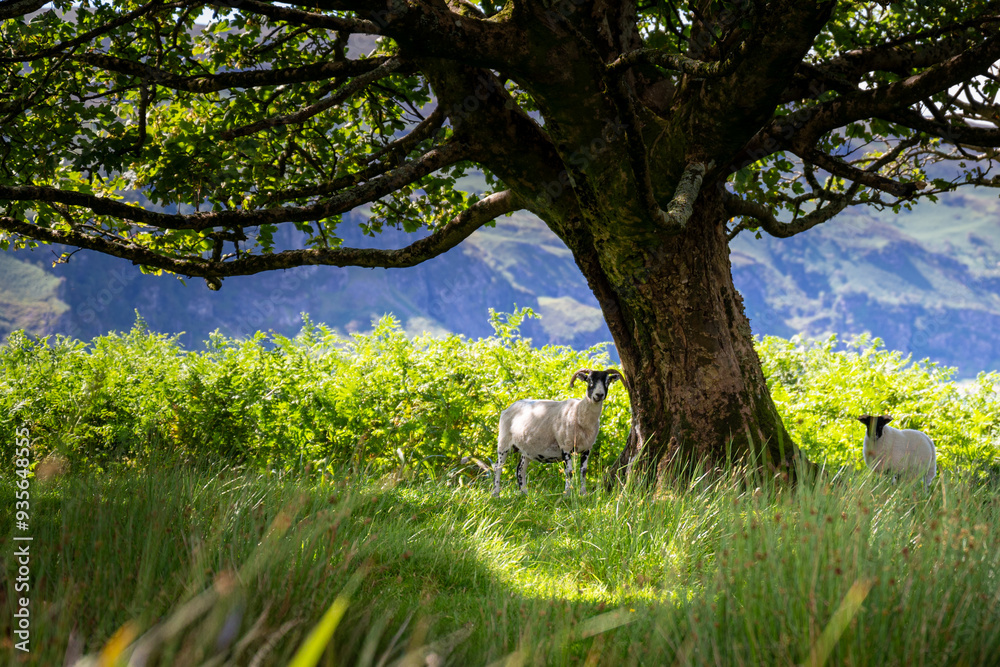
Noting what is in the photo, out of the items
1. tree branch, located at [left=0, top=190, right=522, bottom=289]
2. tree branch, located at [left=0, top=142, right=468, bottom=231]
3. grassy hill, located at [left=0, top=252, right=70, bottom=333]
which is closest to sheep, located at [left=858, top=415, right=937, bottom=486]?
tree branch, located at [left=0, top=190, right=522, bottom=289]

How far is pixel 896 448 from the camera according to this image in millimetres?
7461

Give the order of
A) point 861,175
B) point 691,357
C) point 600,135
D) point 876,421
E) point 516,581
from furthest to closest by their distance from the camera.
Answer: point 876,421 → point 861,175 → point 691,357 → point 600,135 → point 516,581

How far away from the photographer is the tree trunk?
20.8 feet

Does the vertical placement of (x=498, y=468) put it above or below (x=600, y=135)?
below

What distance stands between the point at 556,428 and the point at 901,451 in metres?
3.98

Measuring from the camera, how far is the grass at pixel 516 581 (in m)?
2.67

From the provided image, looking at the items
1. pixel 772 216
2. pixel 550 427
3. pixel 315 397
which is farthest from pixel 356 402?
pixel 772 216

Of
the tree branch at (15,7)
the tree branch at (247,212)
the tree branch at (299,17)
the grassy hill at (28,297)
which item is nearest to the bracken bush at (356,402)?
the tree branch at (247,212)

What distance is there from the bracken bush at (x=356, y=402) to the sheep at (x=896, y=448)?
0.76m

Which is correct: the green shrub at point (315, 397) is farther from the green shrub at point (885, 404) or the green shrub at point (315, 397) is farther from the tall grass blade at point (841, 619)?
the tall grass blade at point (841, 619)

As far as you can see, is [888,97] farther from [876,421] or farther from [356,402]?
[356,402]

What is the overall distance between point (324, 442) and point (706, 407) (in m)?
5.50

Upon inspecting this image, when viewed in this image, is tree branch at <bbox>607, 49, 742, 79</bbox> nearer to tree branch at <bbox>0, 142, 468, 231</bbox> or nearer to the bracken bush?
tree branch at <bbox>0, 142, 468, 231</bbox>

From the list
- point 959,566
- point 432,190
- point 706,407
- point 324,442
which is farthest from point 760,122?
point 324,442
